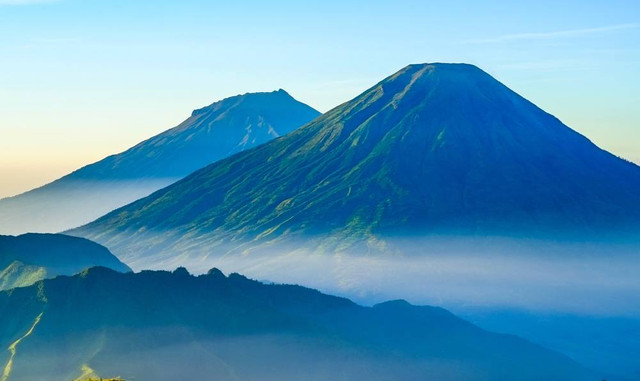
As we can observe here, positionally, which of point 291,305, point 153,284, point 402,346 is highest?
point 153,284

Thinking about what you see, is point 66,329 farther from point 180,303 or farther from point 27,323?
point 180,303

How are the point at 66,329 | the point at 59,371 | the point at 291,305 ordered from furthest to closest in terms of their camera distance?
the point at 291,305, the point at 66,329, the point at 59,371

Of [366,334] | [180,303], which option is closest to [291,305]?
[366,334]

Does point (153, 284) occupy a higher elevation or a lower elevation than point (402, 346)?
higher

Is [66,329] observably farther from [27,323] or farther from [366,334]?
[366,334]

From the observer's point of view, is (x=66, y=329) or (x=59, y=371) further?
(x=66, y=329)

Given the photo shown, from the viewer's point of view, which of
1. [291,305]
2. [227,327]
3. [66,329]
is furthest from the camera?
[291,305]

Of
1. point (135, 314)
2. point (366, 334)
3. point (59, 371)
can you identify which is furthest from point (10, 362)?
point (366, 334)
